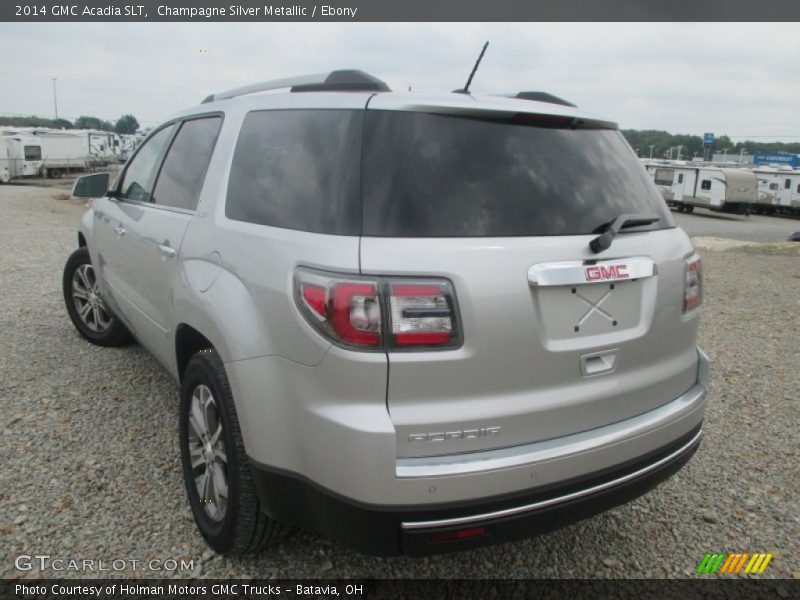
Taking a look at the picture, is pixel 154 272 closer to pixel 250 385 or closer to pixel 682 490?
pixel 250 385

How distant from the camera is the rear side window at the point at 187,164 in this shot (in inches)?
113

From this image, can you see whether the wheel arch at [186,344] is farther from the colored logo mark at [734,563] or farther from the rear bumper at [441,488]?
the colored logo mark at [734,563]

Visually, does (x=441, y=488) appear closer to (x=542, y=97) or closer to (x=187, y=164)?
(x=542, y=97)

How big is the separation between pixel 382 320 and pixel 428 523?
62cm

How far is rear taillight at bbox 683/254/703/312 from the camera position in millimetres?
2336

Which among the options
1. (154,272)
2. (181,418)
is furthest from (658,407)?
(154,272)

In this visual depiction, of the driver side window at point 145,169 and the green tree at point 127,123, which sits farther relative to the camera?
the green tree at point 127,123

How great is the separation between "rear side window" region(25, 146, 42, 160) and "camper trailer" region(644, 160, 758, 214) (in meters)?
33.1

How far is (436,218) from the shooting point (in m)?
1.92

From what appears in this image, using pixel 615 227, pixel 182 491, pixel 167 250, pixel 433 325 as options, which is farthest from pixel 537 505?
pixel 167 250

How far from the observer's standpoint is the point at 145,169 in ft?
12.5

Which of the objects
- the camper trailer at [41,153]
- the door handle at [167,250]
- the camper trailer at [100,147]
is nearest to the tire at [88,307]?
the door handle at [167,250]
